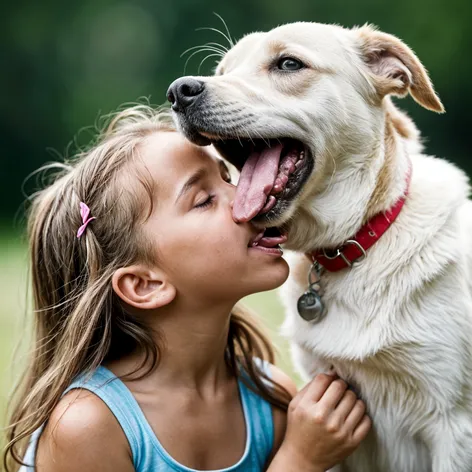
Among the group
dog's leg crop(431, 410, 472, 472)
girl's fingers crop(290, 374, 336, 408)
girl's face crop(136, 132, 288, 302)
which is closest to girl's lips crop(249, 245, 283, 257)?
girl's face crop(136, 132, 288, 302)

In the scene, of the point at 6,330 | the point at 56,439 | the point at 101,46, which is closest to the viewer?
the point at 56,439

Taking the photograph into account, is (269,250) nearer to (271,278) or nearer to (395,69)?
(271,278)

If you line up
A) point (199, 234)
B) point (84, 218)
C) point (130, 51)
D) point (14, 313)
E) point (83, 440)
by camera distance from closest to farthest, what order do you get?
point (83, 440), point (199, 234), point (84, 218), point (14, 313), point (130, 51)

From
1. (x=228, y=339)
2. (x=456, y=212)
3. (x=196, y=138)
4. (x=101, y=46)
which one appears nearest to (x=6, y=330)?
(x=228, y=339)

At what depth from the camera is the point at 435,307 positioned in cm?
246

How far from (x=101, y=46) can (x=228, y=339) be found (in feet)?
37.6

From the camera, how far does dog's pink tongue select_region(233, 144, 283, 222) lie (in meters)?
2.42

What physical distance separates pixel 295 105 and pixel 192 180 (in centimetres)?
42

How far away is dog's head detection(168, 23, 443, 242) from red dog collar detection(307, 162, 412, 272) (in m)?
0.20

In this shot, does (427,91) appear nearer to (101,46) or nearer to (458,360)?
(458,360)

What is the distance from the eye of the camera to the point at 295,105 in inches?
99.0

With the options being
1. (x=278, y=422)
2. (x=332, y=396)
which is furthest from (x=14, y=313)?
(x=332, y=396)

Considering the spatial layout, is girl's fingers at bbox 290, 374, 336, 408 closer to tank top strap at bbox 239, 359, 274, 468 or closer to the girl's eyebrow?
tank top strap at bbox 239, 359, 274, 468

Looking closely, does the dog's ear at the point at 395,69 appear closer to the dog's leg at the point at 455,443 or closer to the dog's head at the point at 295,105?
the dog's head at the point at 295,105
